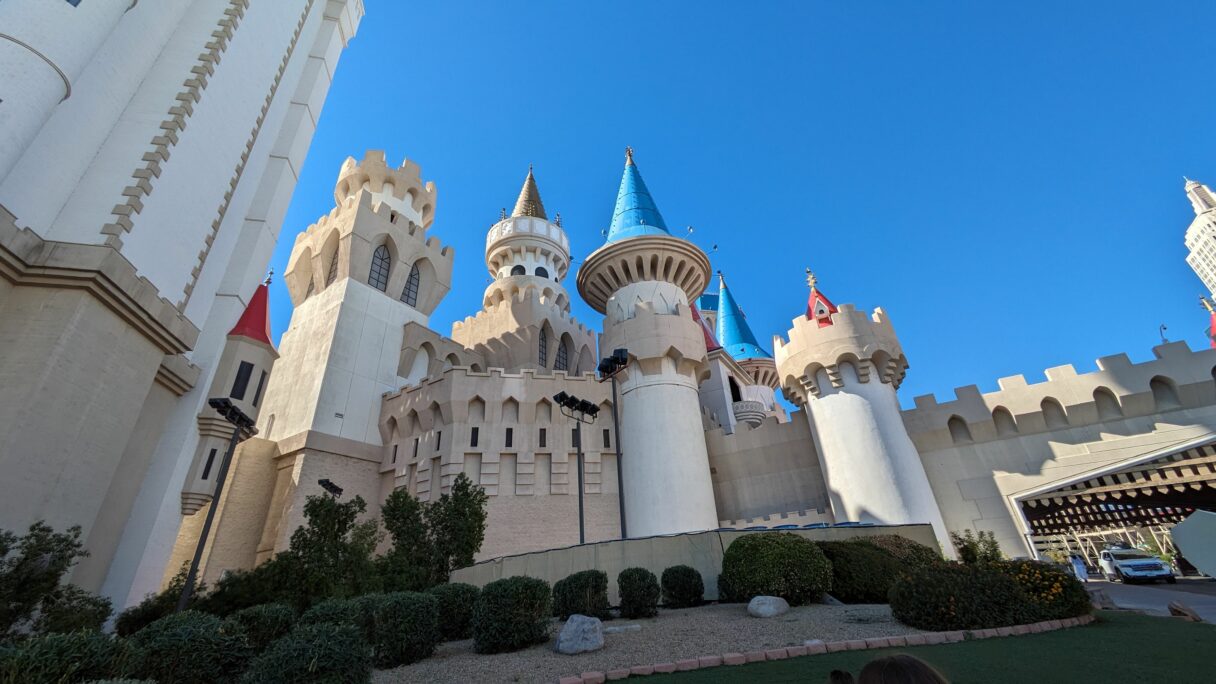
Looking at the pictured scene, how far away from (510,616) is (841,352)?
54.8 feet

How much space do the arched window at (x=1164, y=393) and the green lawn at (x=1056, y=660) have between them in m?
14.3

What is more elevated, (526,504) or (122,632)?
(526,504)

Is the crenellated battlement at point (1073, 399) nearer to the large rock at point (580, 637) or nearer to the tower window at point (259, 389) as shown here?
the large rock at point (580, 637)

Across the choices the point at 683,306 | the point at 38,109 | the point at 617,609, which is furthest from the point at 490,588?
the point at 683,306

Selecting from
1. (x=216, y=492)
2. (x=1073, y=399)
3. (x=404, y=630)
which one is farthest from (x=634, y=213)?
(x=404, y=630)

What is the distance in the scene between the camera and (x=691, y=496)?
21.5m

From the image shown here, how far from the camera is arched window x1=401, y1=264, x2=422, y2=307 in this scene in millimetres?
30562

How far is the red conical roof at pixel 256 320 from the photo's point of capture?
58.1ft

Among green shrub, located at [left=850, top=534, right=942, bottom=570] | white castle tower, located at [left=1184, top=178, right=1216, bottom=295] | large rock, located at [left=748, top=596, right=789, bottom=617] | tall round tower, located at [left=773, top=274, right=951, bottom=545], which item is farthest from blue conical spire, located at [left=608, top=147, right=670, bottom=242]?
white castle tower, located at [left=1184, top=178, right=1216, bottom=295]

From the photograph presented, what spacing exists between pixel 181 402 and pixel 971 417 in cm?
2604

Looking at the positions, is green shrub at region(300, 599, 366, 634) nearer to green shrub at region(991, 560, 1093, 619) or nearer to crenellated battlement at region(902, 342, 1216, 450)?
green shrub at region(991, 560, 1093, 619)

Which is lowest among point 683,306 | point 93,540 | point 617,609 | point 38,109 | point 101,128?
point 617,609

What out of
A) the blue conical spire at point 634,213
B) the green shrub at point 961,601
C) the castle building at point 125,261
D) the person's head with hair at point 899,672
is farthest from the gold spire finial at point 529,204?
the person's head with hair at point 899,672

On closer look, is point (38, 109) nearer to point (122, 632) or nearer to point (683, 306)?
point (122, 632)
